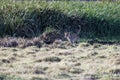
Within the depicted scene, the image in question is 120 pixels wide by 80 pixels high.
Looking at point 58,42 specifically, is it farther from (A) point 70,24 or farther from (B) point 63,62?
(B) point 63,62

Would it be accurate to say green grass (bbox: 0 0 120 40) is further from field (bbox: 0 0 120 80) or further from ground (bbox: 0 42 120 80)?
ground (bbox: 0 42 120 80)

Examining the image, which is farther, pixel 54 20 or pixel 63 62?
pixel 54 20

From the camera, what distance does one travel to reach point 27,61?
8.84 m

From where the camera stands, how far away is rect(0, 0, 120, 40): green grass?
40.4 feet

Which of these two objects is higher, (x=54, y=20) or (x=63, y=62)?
(x=63, y=62)

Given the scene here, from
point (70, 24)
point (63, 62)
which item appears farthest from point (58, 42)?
point (63, 62)

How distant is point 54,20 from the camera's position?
12734mm

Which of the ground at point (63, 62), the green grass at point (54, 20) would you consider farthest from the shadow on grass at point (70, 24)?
the ground at point (63, 62)

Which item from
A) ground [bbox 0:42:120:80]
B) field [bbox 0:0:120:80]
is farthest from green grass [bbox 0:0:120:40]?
ground [bbox 0:42:120:80]

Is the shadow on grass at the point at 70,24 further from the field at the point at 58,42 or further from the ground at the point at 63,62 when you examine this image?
the ground at the point at 63,62

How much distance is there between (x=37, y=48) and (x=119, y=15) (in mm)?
3545

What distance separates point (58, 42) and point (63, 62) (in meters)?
2.51

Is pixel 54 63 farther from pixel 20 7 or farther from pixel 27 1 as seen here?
pixel 27 1

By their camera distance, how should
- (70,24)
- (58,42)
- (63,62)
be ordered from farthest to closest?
(70,24) → (58,42) → (63,62)
